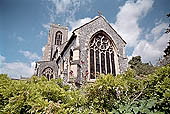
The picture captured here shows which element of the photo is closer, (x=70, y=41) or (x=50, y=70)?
(x=70, y=41)

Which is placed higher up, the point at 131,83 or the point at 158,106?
the point at 131,83

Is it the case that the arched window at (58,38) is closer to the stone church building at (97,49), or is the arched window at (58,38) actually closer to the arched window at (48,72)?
the arched window at (48,72)

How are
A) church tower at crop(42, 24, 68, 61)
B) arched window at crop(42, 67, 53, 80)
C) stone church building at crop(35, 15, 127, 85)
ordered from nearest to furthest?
stone church building at crop(35, 15, 127, 85)
arched window at crop(42, 67, 53, 80)
church tower at crop(42, 24, 68, 61)

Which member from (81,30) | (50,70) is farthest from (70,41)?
(50,70)

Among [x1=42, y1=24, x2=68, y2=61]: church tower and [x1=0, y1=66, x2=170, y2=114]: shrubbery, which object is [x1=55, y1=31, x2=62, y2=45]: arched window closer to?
[x1=42, y1=24, x2=68, y2=61]: church tower

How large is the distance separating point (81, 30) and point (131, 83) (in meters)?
8.93

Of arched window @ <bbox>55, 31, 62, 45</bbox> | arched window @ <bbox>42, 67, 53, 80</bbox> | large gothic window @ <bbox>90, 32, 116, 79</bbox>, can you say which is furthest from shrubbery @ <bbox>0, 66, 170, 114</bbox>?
arched window @ <bbox>55, 31, 62, 45</bbox>

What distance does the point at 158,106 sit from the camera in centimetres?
230

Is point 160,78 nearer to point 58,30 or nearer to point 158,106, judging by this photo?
point 158,106

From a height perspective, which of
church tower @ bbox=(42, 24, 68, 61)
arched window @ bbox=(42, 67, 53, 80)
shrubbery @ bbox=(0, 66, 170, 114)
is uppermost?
church tower @ bbox=(42, 24, 68, 61)

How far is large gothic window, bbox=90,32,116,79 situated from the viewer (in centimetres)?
1166

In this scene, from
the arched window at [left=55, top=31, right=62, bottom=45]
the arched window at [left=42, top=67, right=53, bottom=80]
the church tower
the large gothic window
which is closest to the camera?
the large gothic window

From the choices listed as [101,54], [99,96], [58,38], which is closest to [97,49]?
[101,54]

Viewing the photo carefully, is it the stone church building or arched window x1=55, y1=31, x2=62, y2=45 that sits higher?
arched window x1=55, y1=31, x2=62, y2=45
